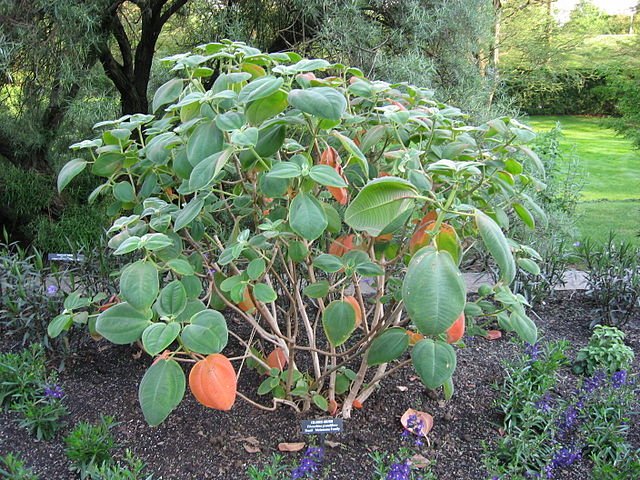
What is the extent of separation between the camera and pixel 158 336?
3.31ft

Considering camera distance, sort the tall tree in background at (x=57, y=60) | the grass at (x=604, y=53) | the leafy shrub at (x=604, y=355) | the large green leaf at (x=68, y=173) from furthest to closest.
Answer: the grass at (x=604, y=53)
the tall tree in background at (x=57, y=60)
the leafy shrub at (x=604, y=355)
the large green leaf at (x=68, y=173)

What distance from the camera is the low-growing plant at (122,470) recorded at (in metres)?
1.33

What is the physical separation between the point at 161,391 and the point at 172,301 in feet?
0.55

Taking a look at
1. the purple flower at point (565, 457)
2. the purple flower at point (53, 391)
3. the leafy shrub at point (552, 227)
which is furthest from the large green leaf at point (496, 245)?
the leafy shrub at point (552, 227)

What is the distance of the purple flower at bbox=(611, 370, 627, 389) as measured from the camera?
178cm

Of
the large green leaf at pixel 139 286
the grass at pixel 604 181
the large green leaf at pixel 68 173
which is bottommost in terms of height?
the grass at pixel 604 181

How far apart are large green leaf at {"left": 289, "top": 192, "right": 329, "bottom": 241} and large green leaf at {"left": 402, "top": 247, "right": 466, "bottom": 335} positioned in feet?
0.72

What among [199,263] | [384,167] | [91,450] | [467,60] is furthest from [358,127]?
[467,60]

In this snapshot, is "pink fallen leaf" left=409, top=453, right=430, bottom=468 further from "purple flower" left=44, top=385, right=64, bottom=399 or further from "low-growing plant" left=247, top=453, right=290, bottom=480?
"purple flower" left=44, top=385, right=64, bottom=399

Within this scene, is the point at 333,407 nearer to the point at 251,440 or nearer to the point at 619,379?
the point at 251,440

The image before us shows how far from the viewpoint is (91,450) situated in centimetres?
146

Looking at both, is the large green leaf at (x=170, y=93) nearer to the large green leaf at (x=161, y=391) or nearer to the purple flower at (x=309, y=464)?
the large green leaf at (x=161, y=391)

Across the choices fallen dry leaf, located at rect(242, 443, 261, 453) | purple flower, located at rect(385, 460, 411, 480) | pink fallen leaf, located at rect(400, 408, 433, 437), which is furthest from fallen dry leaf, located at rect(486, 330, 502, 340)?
fallen dry leaf, located at rect(242, 443, 261, 453)

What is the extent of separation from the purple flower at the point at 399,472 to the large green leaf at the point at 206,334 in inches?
23.5
